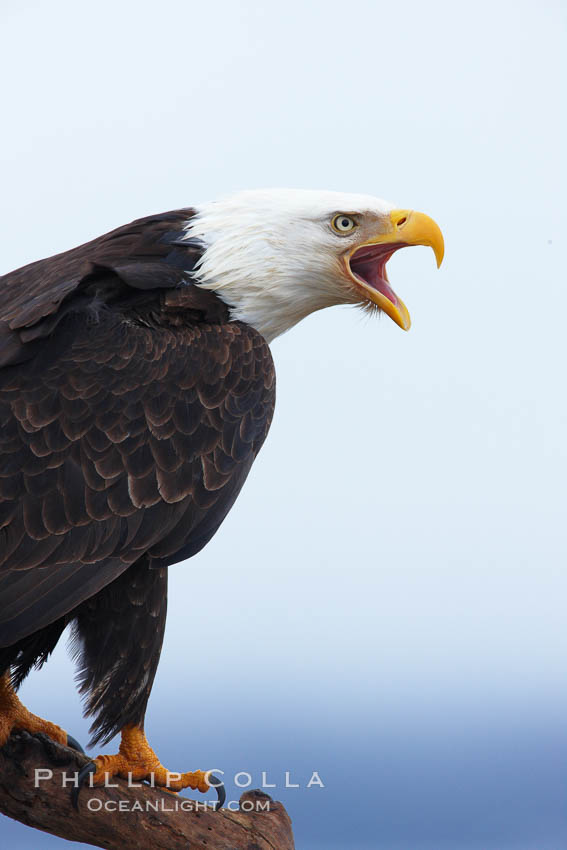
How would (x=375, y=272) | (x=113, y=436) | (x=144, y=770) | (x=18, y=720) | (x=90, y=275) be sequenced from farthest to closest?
1. (x=375, y=272)
2. (x=18, y=720)
3. (x=144, y=770)
4. (x=90, y=275)
5. (x=113, y=436)

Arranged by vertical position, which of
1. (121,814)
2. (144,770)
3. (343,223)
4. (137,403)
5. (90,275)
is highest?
(343,223)

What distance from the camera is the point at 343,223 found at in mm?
4711

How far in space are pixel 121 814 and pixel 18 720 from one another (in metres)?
0.57

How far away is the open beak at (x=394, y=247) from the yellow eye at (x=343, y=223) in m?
0.08

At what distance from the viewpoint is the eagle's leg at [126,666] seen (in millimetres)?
4453

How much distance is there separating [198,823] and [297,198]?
2.30m

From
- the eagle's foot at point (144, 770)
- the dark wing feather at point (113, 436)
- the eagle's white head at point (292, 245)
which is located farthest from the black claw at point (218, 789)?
the eagle's white head at point (292, 245)

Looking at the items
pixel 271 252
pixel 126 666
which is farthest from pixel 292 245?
pixel 126 666

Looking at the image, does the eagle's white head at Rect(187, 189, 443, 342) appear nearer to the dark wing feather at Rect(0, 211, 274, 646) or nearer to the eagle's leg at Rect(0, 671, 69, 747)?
the dark wing feather at Rect(0, 211, 274, 646)

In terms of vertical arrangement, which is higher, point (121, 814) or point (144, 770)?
point (144, 770)

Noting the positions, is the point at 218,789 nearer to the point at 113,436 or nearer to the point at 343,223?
the point at 113,436

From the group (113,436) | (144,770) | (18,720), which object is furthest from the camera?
(18,720)

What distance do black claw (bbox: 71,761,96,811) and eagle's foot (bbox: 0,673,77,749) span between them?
23 cm

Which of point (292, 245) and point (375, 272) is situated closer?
point (292, 245)
